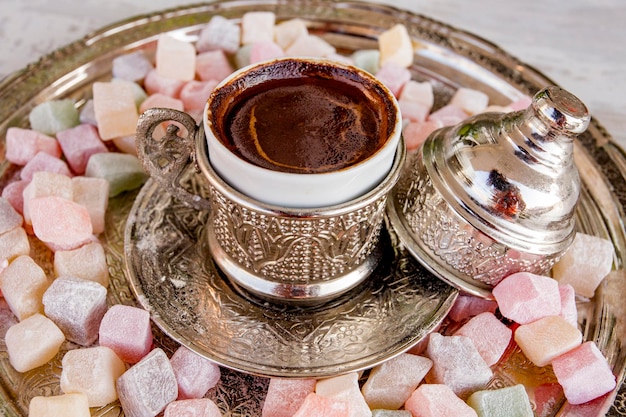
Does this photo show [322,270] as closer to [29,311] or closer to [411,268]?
[411,268]

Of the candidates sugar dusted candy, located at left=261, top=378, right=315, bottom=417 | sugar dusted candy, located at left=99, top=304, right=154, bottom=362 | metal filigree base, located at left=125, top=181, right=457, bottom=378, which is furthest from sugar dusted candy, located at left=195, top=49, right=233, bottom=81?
sugar dusted candy, located at left=261, top=378, right=315, bottom=417

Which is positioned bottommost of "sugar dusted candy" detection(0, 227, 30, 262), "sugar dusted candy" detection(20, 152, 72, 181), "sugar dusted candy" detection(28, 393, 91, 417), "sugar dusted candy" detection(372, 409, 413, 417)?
"sugar dusted candy" detection(372, 409, 413, 417)

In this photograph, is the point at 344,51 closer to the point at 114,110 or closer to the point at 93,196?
the point at 114,110

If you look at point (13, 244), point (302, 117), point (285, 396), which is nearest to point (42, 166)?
point (13, 244)

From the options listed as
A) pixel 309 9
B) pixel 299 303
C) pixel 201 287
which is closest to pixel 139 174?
pixel 201 287

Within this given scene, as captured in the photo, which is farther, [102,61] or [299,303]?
[102,61]

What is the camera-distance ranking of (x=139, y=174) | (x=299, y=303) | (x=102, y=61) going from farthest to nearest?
(x=102, y=61), (x=139, y=174), (x=299, y=303)

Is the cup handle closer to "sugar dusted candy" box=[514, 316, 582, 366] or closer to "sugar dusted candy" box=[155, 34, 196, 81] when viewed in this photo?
"sugar dusted candy" box=[155, 34, 196, 81]
